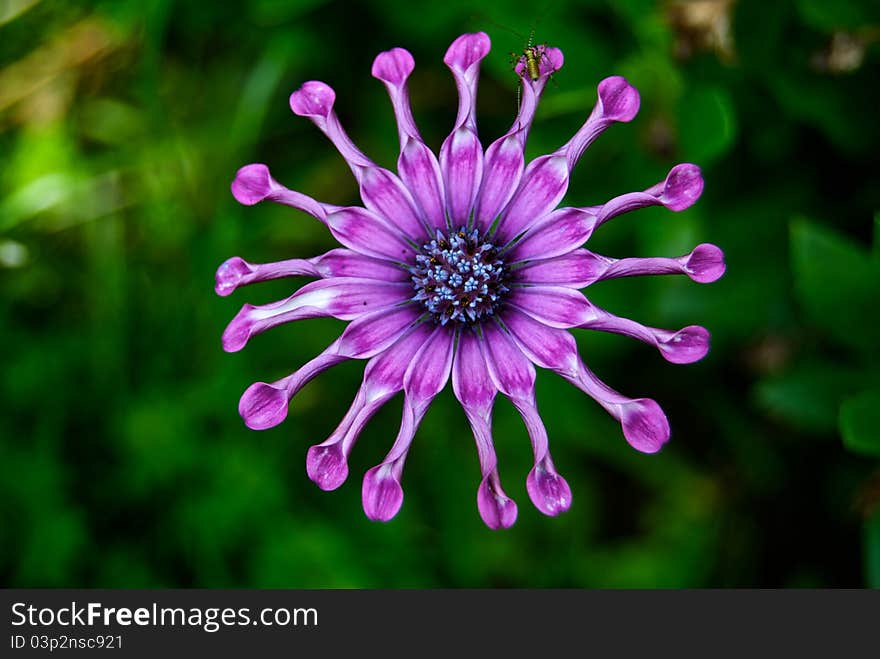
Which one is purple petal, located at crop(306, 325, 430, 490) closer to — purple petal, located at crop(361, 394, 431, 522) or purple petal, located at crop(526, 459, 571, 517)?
purple petal, located at crop(361, 394, 431, 522)

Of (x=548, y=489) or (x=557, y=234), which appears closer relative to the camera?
(x=548, y=489)

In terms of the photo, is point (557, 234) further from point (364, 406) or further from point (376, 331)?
point (364, 406)

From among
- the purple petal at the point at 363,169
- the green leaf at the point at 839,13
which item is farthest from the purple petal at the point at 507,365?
the green leaf at the point at 839,13

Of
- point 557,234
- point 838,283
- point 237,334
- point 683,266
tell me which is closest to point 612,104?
point 557,234

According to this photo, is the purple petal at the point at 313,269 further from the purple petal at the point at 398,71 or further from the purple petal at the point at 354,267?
the purple petal at the point at 398,71

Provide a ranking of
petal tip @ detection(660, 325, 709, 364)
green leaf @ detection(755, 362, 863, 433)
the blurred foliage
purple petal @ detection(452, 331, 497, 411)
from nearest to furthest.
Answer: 1. petal tip @ detection(660, 325, 709, 364)
2. purple petal @ detection(452, 331, 497, 411)
3. green leaf @ detection(755, 362, 863, 433)
4. the blurred foliage

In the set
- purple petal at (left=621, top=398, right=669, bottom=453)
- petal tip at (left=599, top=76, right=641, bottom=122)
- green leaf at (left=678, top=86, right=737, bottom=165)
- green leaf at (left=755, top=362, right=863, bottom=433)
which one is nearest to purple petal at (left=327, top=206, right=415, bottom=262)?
petal tip at (left=599, top=76, right=641, bottom=122)
